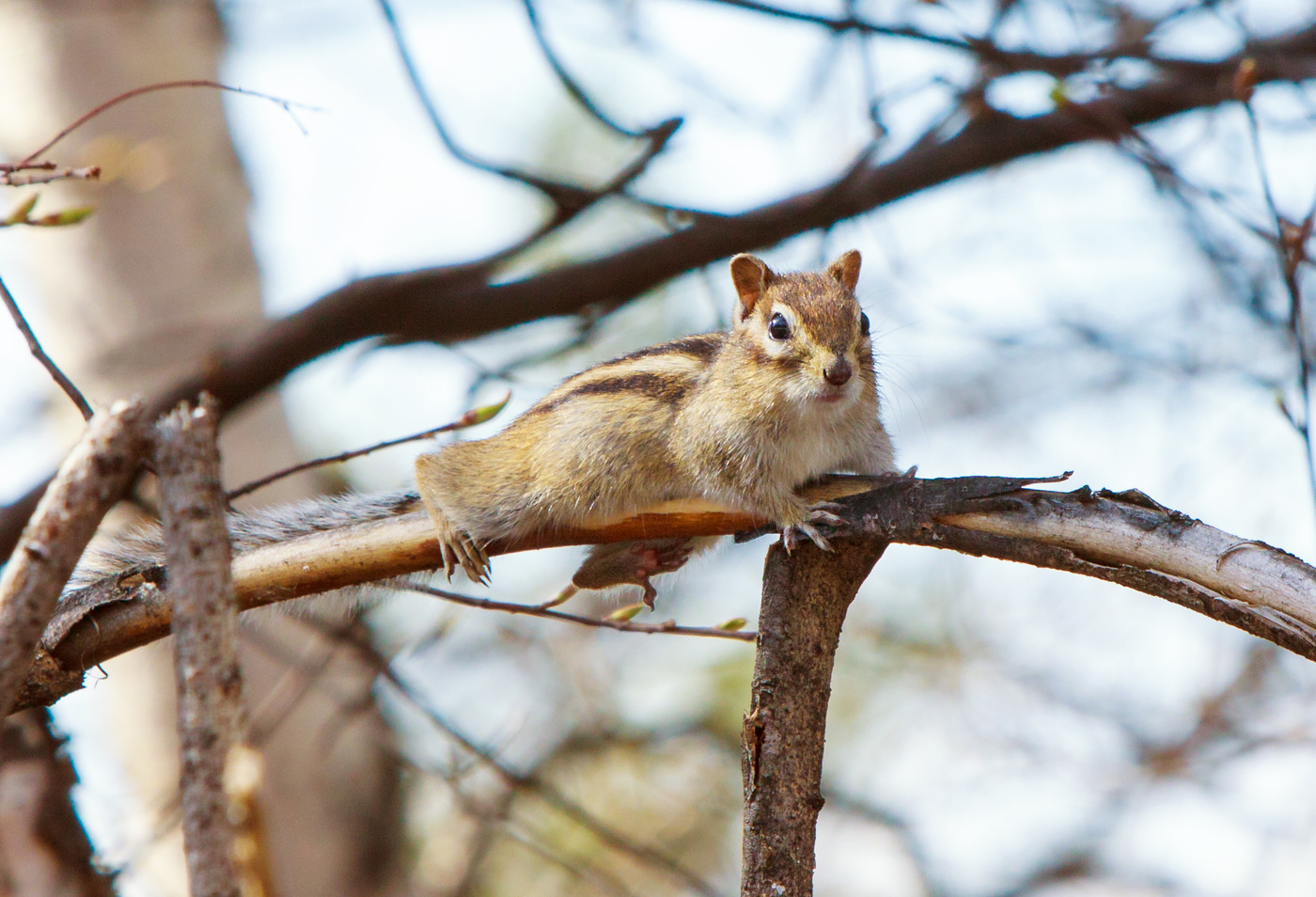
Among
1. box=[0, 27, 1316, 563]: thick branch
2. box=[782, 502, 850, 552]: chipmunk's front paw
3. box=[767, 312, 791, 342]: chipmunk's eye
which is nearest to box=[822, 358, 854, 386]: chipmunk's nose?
box=[767, 312, 791, 342]: chipmunk's eye

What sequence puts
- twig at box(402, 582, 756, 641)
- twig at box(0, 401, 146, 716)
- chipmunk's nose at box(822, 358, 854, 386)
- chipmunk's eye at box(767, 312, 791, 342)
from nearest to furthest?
1. twig at box(0, 401, 146, 716)
2. twig at box(402, 582, 756, 641)
3. chipmunk's nose at box(822, 358, 854, 386)
4. chipmunk's eye at box(767, 312, 791, 342)

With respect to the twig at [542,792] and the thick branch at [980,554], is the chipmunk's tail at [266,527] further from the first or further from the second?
the twig at [542,792]

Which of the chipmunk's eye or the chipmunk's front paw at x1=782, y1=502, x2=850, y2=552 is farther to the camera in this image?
the chipmunk's eye

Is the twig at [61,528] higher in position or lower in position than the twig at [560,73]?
lower

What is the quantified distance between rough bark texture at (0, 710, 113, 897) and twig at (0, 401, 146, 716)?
1729 millimetres

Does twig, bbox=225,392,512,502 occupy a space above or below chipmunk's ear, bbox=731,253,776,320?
below

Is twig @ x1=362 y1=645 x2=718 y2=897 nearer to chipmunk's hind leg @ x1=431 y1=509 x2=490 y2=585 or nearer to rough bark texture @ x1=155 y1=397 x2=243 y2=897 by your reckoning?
chipmunk's hind leg @ x1=431 y1=509 x2=490 y2=585

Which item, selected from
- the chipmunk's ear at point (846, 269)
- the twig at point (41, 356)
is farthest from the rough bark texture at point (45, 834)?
the chipmunk's ear at point (846, 269)

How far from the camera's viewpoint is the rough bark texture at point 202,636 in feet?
3.67

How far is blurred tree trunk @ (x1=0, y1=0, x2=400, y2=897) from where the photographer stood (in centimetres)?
556

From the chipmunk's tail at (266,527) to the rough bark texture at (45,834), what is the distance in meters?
0.41

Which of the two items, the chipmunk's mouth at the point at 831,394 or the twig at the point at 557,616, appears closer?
the twig at the point at 557,616

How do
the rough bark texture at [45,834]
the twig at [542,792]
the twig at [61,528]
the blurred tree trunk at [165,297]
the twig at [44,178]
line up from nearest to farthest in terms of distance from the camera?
the twig at [61,528] < the twig at [44,178] < the rough bark texture at [45,834] < the twig at [542,792] < the blurred tree trunk at [165,297]

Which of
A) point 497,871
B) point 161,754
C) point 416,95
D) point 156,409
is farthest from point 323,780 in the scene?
point 416,95
